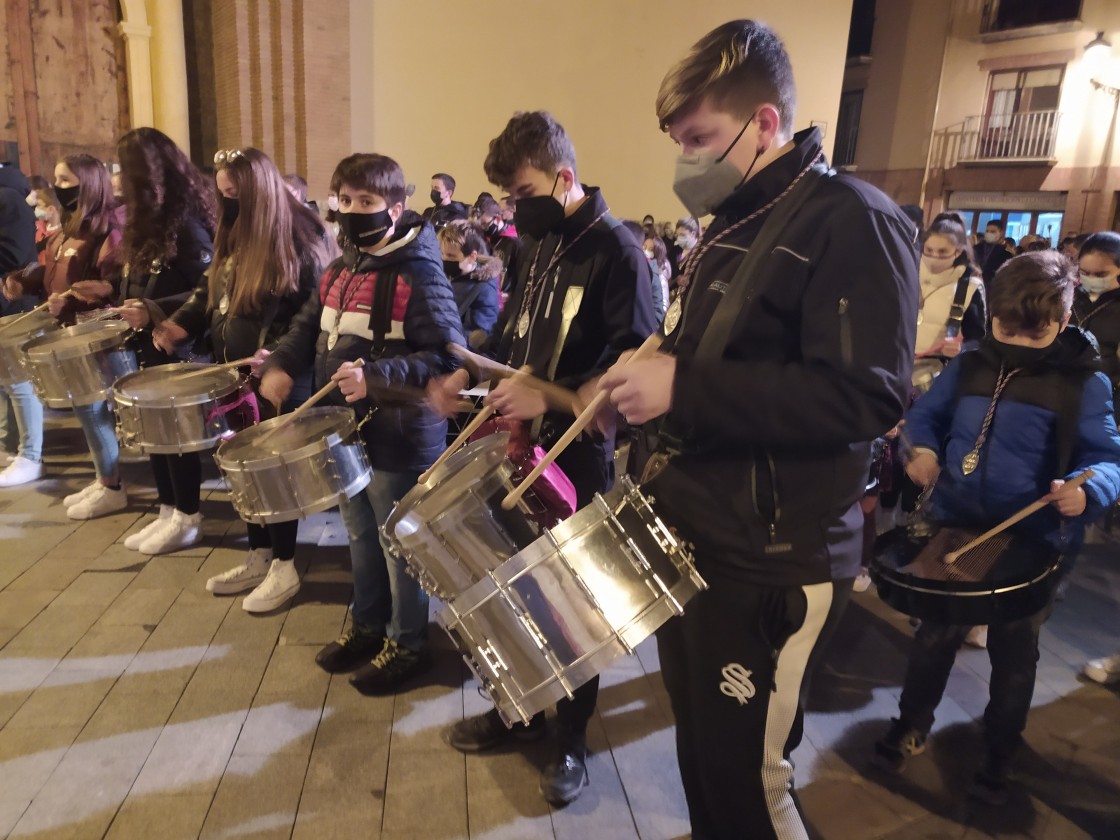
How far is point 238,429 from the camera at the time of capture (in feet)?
9.57

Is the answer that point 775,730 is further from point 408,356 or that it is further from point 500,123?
point 500,123

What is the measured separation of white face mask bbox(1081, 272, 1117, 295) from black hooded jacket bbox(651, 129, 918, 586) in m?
3.06

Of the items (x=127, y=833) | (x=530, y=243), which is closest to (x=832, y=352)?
(x=530, y=243)

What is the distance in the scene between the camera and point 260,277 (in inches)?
117

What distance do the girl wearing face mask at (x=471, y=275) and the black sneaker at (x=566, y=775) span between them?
8.95 ft

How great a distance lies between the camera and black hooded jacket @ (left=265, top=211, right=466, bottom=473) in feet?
8.05

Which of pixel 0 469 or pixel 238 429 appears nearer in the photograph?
pixel 238 429

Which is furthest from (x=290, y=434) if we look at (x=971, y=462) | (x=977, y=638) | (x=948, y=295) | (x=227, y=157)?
(x=948, y=295)

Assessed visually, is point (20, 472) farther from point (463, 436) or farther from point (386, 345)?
point (463, 436)

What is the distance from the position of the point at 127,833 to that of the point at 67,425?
448 cm

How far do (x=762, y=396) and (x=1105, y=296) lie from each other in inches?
132

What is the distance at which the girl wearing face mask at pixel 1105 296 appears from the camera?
11.6 feet

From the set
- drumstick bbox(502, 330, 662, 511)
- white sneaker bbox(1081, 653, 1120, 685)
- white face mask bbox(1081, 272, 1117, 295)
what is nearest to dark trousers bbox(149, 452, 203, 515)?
drumstick bbox(502, 330, 662, 511)

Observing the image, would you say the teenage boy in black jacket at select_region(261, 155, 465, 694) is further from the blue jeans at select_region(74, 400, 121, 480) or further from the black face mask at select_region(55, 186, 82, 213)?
the black face mask at select_region(55, 186, 82, 213)
